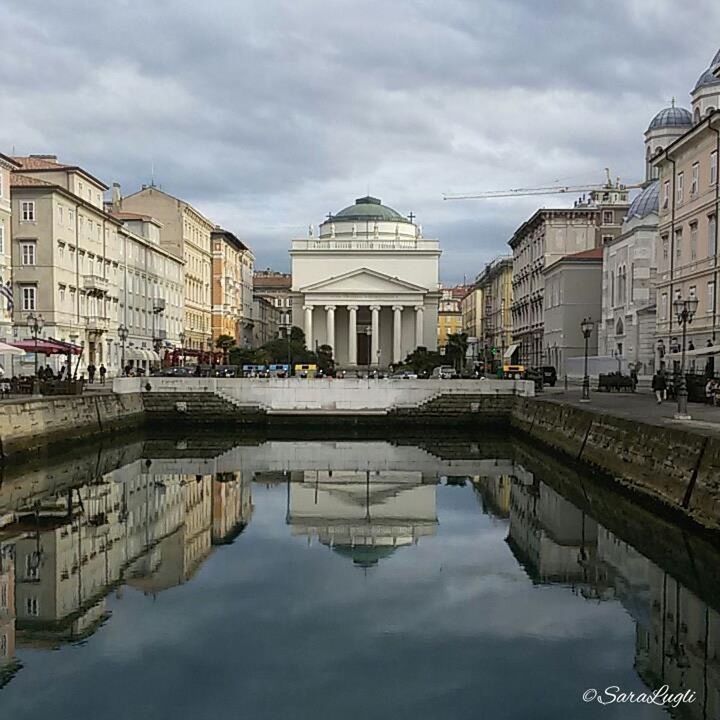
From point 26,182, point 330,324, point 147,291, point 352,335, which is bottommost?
point 352,335

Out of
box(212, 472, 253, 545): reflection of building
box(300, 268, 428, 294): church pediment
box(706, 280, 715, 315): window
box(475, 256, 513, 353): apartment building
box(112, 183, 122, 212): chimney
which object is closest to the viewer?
box(212, 472, 253, 545): reflection of building

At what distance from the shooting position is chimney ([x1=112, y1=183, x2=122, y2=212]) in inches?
2771

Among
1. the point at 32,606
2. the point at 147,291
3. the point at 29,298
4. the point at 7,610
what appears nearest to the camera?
the point at 7,610

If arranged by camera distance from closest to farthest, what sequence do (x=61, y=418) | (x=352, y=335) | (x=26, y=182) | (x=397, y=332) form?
(x=61, y=418) < (x=26, y=182) < (x=352, y=335) < (x=397, y=332)

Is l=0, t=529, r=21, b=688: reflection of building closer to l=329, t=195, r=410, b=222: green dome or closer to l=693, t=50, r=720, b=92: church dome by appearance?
l=693, t=50, r=720, b=92: church dome

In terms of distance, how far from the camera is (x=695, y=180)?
38844 millimetres

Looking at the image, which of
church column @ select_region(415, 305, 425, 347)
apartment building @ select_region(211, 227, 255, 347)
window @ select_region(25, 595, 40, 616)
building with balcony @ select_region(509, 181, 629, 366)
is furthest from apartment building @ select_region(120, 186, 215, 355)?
window @ select_region(25, 595, 40, 616)

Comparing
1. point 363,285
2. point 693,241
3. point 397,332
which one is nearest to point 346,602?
point 693,241

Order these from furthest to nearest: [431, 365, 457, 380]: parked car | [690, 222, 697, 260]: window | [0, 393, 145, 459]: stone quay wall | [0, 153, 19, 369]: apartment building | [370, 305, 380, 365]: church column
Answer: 1. [370, 305, 380, 365]: church column
2. [431, 365, 457, 380]: parked car
3. [0, 153, 19, 369]: apartment building
4. [690, 222, 697, 260]: window
5. [0, 393, 145, 459]: stone quay wall

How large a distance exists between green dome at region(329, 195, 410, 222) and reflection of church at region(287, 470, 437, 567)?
69605 millimetres

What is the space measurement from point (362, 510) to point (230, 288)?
2794 inches

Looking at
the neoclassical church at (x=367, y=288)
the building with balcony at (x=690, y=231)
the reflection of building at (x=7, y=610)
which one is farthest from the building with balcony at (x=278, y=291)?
the reflection of building at (x=7, y=610)

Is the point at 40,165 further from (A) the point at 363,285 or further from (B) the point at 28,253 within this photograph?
(A) the point at 363,285

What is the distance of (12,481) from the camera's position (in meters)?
24.0
